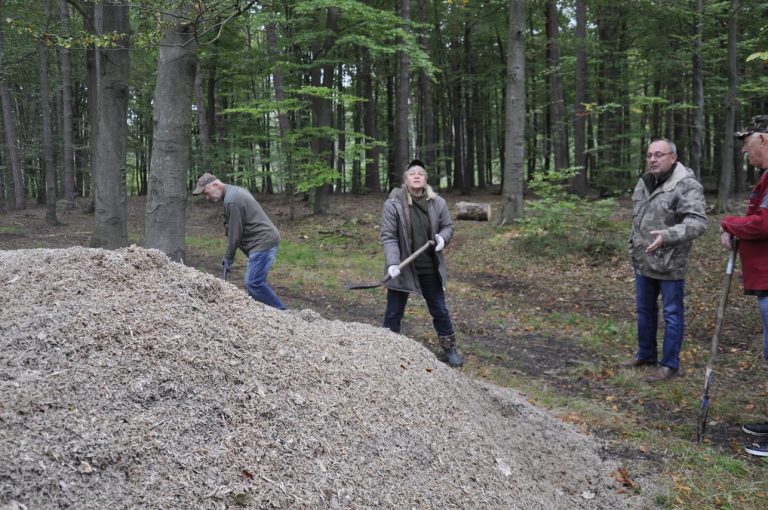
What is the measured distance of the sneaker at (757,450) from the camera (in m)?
3.48

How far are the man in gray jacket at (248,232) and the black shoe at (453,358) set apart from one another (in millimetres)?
2032

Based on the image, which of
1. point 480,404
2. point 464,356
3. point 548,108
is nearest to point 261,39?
point 548,108

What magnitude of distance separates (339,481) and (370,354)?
3.80 ft

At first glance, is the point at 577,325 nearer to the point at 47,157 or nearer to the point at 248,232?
the point at 248,232

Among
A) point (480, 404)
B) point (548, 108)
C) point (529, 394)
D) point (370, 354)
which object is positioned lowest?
point (529, 394)

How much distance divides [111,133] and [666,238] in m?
6.93

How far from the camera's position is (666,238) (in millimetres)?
4742

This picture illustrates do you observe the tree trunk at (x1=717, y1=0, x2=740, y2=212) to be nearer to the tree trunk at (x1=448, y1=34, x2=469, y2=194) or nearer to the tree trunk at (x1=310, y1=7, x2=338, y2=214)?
the tree trunk at (x1=310, y1=7, x2=338, y2=214)

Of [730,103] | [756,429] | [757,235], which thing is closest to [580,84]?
[730,103]

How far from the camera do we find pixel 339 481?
223cm

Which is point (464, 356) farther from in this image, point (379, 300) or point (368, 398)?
point (368, 398)

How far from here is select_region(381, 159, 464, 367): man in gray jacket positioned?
5.03 metres

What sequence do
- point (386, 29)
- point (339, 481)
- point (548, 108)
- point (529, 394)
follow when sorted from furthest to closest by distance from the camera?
point (548, 108), point (386, 29), point (529, 394), point (339, 481)

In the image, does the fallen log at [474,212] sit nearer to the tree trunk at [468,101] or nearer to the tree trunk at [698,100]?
the tree trunk at [698,100]
